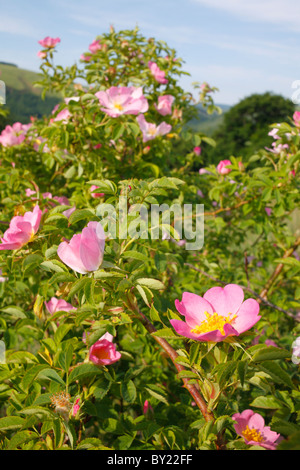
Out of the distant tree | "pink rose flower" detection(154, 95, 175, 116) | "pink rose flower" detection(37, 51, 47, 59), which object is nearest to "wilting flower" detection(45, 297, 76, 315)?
"pink rose flower" detection(154, 95, 175, 116)

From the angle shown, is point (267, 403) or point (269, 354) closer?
point (269, 354)

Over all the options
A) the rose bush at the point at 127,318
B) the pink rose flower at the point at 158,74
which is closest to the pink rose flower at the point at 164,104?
the rose bush at the point at 127,318

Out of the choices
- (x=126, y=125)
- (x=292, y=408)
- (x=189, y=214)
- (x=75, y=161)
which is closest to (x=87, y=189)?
(x=75, y=161)

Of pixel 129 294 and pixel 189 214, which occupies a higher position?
pixel 189 214

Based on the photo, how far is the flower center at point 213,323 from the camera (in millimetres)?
738

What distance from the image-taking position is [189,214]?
4.99 feet

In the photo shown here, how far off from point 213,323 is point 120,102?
93 cm

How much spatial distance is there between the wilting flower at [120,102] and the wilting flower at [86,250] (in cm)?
73

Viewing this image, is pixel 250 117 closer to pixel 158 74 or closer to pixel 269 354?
pixel 158 74

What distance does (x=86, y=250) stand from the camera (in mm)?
695

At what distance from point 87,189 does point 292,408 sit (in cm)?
103

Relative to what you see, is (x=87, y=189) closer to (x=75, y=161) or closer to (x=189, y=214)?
(x=75, y=161)

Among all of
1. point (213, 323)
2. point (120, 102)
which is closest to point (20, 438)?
point (213, 323)

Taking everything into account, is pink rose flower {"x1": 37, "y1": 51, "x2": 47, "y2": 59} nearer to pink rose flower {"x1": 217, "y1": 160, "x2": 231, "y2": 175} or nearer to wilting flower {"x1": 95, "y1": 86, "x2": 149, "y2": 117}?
wilting flower {"x1": 95, "y1": 86, "x2": 149, "y2": 117}
